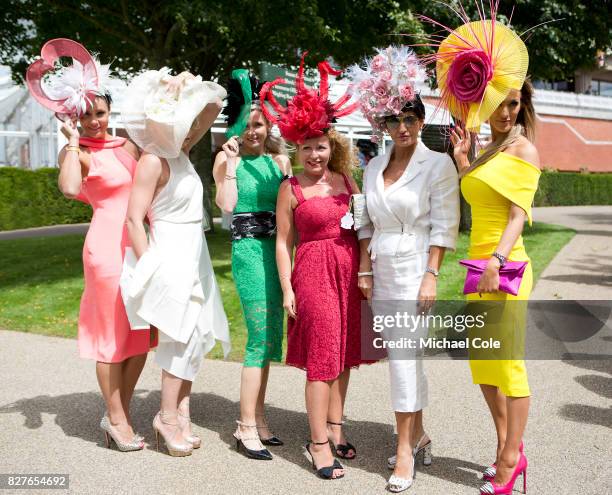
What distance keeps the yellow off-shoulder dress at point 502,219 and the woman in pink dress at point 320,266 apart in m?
0.72

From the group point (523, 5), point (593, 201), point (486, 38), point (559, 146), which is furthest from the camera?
point (559, 146)

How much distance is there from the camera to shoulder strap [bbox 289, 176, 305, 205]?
388 cm

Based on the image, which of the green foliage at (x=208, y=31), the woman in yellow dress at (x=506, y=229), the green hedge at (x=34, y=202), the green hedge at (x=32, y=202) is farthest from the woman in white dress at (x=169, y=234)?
the green hedge at (x=32, y=202)

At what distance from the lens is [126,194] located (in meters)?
4.17

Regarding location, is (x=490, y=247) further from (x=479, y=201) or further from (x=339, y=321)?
(x=339, y=321)

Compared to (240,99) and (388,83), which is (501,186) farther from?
(240,99)

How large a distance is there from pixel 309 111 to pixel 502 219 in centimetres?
116

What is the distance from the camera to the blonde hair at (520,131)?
3416 mm

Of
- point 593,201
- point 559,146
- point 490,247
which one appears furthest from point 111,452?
point 559,146

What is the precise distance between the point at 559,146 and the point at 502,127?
37.7 meters

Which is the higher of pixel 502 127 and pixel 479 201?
pixel 502 127

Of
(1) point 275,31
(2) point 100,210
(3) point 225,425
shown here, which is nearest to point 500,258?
(3) point 225,425

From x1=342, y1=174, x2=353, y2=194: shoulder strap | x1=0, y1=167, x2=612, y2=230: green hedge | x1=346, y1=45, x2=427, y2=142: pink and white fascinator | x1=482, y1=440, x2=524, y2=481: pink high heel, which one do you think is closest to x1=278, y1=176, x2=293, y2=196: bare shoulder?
x1=342, y1=174, x2=353, y2=194: shoulder strap

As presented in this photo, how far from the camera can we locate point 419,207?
3.55 m
